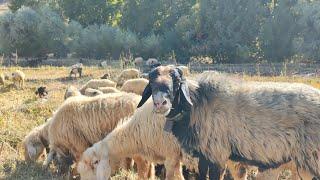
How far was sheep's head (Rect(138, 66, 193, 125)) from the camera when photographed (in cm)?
585

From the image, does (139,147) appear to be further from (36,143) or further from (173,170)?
(36,143)

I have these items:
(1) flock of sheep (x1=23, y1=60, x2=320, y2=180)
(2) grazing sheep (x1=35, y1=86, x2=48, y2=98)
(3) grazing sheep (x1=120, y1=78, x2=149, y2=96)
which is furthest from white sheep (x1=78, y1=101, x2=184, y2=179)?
(2) grazing sheep (x1=35, y1=86, x2=48, y2=98)

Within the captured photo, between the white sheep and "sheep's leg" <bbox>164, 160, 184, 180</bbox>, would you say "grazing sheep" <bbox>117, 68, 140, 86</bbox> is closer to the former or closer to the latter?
the white sheep

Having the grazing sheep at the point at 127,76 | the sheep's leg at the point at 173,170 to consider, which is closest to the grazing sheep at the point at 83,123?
the sheep's leg at the point at 173,170

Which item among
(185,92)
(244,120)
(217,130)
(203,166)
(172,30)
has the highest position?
(172,30)

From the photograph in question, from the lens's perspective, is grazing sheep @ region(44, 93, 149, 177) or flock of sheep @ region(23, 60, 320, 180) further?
grazing sheep @ region(44, 93, 149, 177)

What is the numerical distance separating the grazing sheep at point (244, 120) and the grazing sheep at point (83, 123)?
6.89 feet

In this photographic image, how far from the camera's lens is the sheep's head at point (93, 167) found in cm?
744

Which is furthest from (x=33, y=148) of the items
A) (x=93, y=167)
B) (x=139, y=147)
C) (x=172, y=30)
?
(x=172, y=30)

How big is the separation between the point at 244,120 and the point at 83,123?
3.36 m

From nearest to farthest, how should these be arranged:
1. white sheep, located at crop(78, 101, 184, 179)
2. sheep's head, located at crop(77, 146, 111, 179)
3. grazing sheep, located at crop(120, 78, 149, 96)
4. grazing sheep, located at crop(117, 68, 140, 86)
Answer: white sheep, located at crop(78, 101, 184, 179)
sheep's head, located at crop(77, 146, 111, 179)
grazing sheep, located at crop(120, 78, 149, 96)
grazing sheep, located at crop(117, 68, 140, 86)

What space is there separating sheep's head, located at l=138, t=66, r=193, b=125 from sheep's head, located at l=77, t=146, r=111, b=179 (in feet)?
5.19

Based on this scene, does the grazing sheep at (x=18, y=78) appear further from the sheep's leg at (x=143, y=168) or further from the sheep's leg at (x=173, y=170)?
the sheep's leg at (x=173, y=170)

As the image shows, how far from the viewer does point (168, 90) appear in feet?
19.6
